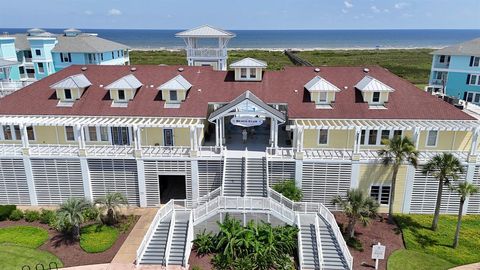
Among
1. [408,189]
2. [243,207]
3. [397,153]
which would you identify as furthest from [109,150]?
[408,189]

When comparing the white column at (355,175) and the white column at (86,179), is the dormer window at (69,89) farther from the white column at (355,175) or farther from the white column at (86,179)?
the white column at (355,175)

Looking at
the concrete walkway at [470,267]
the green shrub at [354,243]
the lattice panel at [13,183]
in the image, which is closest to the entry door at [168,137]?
the lattice panel at [13,183]

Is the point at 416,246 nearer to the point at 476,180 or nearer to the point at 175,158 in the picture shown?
the point at 476,180

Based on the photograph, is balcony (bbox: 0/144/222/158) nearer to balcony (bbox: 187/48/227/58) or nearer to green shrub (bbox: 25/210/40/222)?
green shrub (bbox: 25/210/40/222)

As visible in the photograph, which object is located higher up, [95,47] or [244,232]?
[95,47]

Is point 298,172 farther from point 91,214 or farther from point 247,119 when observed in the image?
point 91,214

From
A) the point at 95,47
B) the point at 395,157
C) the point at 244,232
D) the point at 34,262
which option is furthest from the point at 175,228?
the point at 95,47
